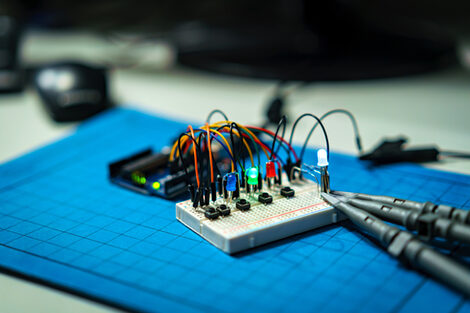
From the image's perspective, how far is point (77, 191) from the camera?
0.92 m

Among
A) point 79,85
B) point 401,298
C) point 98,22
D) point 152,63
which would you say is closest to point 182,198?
point 401,298

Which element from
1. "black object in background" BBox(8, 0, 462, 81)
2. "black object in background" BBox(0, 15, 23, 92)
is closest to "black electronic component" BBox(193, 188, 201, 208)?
"black object in background" BBox(8, 0, 462, 81)

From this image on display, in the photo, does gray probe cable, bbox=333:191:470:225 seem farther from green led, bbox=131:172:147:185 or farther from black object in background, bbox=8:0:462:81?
black object in background, bbox=8:0:462:81

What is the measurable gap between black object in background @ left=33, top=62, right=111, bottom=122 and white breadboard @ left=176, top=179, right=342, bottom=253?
66 cm

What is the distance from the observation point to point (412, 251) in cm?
62

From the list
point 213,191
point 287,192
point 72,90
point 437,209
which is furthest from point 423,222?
point 72,90

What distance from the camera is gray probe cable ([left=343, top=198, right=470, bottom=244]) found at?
0.63 m

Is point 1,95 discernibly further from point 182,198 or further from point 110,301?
point 110,301

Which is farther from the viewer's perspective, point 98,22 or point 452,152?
point 98,22

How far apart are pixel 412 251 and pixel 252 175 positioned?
286 millimetres

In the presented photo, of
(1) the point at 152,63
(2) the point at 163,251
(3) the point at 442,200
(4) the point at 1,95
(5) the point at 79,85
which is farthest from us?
(1) the point at 152,63

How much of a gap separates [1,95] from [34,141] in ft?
1.50

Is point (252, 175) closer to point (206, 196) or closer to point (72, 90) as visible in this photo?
point (206, 196)

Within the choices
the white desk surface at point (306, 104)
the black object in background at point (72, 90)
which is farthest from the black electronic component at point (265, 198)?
the black object in background at point (72, 90)
